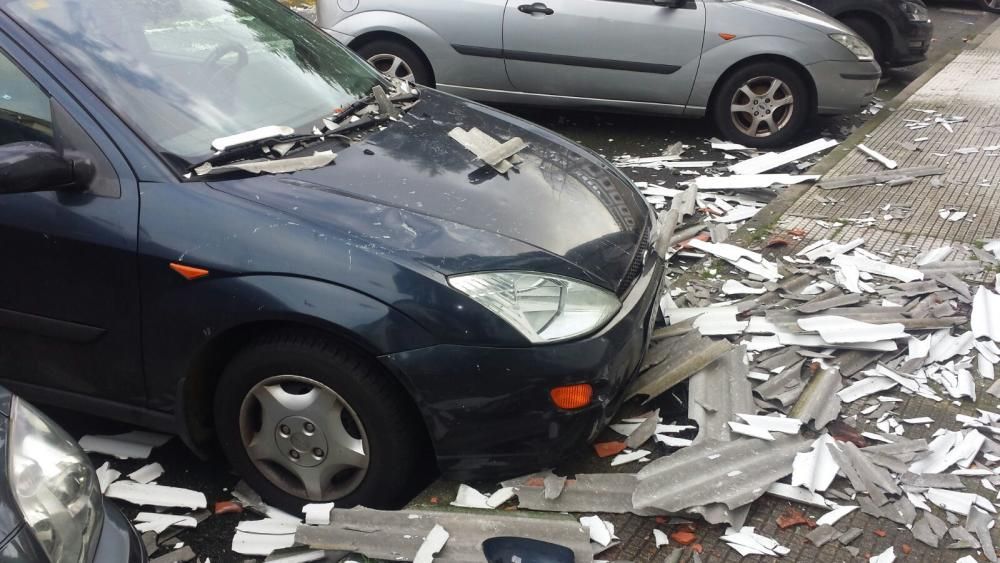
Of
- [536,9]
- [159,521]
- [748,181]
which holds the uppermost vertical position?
[536,9]

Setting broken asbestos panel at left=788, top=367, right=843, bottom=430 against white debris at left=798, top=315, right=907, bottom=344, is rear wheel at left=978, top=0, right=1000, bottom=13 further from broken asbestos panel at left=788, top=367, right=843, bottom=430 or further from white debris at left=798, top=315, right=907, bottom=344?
broken asbestos panel at left=788, top=367, right=843, bottom=430

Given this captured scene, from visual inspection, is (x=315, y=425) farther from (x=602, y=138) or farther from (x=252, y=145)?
(x=602, y=138)

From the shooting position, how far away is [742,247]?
5203 mm

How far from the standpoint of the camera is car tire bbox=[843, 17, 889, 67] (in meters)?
9.66

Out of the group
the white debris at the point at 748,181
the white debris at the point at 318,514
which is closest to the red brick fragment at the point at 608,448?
the white debris at the point at 318,514

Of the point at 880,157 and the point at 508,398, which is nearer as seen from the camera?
the point at 508,398

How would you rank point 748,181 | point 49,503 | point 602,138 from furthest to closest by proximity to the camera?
point 602,138 < point 748,181 < point 49,503

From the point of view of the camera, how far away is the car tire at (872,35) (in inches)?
380

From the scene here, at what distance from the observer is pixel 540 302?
2.86m

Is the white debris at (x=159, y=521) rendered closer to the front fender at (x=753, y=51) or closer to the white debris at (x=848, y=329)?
the white debris at (x=848, y=329)

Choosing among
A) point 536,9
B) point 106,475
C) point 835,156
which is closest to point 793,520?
point 106,475

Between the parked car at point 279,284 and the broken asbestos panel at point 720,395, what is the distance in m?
0.44

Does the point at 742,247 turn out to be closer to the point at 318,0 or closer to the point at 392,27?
the point at 392,27

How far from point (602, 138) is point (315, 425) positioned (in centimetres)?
541
